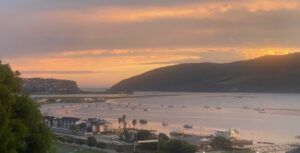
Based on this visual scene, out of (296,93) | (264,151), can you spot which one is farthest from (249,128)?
(296,93)

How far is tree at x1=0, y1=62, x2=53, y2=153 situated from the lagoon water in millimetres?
25828

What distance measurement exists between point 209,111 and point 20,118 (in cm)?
5847

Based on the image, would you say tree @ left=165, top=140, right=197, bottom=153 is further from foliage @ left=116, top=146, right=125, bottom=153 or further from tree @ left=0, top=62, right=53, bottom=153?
tree @ left=0, top=62, right=53, bottom=153

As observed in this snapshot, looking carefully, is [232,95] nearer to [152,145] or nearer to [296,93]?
[296,93]

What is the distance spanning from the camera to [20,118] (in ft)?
24.3

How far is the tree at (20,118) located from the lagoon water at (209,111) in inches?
1017

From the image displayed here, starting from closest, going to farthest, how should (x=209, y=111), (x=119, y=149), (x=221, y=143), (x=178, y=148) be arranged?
(x=178, y=148), (x=119, y=149), (x=221, y=143), (x=209, y=111)

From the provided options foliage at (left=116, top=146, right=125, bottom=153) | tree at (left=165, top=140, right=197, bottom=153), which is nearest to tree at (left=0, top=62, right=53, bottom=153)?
tree at (left=165, top=140, right=197, bottom=153)

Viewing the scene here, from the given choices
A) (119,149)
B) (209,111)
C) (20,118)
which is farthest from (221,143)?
(209,111)

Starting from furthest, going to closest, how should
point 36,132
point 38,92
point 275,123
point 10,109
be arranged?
1. point 38,92
2. point 275,123
3. point 36,132
4. point 10,109

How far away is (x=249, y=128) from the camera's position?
42.0 metres

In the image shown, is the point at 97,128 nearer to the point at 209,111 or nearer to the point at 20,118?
the point at 20,118

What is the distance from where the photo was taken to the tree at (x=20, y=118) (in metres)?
6.85

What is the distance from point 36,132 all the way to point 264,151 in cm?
1817
